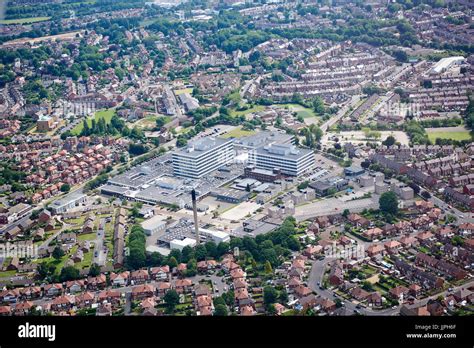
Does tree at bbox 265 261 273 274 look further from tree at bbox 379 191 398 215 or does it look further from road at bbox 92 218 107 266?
tree at bbox 379 191 398 215

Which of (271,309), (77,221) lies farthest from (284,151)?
(271,309)

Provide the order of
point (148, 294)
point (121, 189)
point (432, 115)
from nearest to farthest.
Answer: point (148, 294) < point (121, 189) < point (432, 115)

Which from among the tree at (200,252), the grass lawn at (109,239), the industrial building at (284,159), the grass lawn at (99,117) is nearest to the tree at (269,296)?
the tree at (200,252)

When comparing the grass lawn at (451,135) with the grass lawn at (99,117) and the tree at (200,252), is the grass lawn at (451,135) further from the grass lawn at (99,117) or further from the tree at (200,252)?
the grass lawn at (99,117)

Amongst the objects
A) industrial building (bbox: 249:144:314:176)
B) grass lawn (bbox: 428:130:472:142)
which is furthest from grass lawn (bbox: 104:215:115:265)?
grass lawn (bbox: 428:130:472:142)
